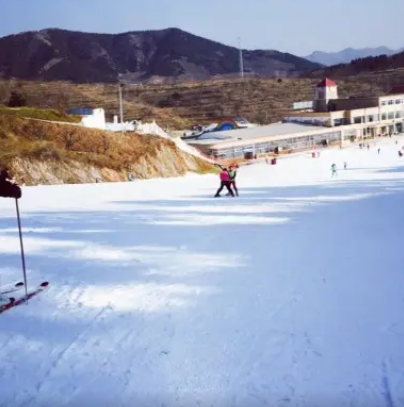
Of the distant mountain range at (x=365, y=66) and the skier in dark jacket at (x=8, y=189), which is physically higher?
the distant mountain range at (x=365, y=66)

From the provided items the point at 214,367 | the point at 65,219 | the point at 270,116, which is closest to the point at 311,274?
the point at 214,367

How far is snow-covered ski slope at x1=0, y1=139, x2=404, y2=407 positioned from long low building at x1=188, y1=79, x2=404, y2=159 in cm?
3789

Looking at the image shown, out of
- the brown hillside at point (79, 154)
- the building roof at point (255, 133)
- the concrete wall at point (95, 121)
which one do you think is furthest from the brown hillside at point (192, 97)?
the brown hillside at point (79, 154)

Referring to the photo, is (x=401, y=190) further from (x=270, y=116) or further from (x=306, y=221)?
(x=270, y=116)

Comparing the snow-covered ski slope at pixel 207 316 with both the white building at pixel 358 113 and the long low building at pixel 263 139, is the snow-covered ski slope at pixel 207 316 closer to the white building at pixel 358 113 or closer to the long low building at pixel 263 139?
the long low building at pixel 263 139

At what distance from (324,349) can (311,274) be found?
240cm

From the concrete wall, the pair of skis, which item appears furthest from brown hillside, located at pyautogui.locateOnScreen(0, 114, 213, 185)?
the pair of skis

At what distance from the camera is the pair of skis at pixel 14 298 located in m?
6.43

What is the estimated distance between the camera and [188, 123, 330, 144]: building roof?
52.0 metres

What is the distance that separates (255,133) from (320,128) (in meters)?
11.9

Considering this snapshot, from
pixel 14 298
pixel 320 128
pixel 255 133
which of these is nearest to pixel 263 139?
pixel 255 133

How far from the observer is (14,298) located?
6.64 m

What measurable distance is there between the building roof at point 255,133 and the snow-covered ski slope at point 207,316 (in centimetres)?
4005

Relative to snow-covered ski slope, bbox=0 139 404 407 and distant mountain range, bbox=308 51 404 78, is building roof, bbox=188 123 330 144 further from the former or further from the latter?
distant mountain range, bbox=308 51 404 78
